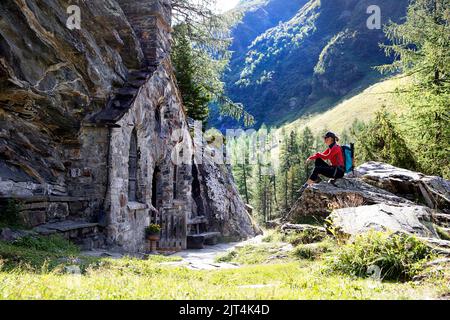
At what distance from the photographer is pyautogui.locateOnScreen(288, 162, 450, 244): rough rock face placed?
8569 mm

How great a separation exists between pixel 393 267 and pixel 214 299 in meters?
3.47

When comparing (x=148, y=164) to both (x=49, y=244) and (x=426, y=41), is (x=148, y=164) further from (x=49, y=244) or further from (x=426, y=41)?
(x=426, y=41)

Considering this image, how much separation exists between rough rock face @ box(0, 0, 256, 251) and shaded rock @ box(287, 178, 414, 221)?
Result: 5.85 metres

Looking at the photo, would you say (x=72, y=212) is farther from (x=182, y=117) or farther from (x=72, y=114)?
(x=182, y=117)

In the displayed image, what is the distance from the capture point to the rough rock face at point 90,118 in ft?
33.0

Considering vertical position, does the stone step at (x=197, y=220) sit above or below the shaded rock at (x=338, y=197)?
below

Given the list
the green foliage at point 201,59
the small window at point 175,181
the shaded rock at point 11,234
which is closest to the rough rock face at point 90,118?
the shaded rock at point 11,234

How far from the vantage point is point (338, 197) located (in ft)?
37.4

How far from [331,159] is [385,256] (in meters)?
5.50

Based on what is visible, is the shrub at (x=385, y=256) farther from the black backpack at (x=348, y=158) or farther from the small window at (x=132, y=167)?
the small window at (x=132, y=167)

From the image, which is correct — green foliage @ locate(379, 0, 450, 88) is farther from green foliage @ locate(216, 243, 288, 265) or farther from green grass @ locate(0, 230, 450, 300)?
green grass @ locate(0, 230, 450, 300)

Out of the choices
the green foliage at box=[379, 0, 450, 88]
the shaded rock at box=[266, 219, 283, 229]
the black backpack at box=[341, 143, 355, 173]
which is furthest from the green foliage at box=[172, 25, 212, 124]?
the black backpack at box=[341, 143, 355, 173]

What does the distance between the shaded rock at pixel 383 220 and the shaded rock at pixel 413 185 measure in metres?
3.63
